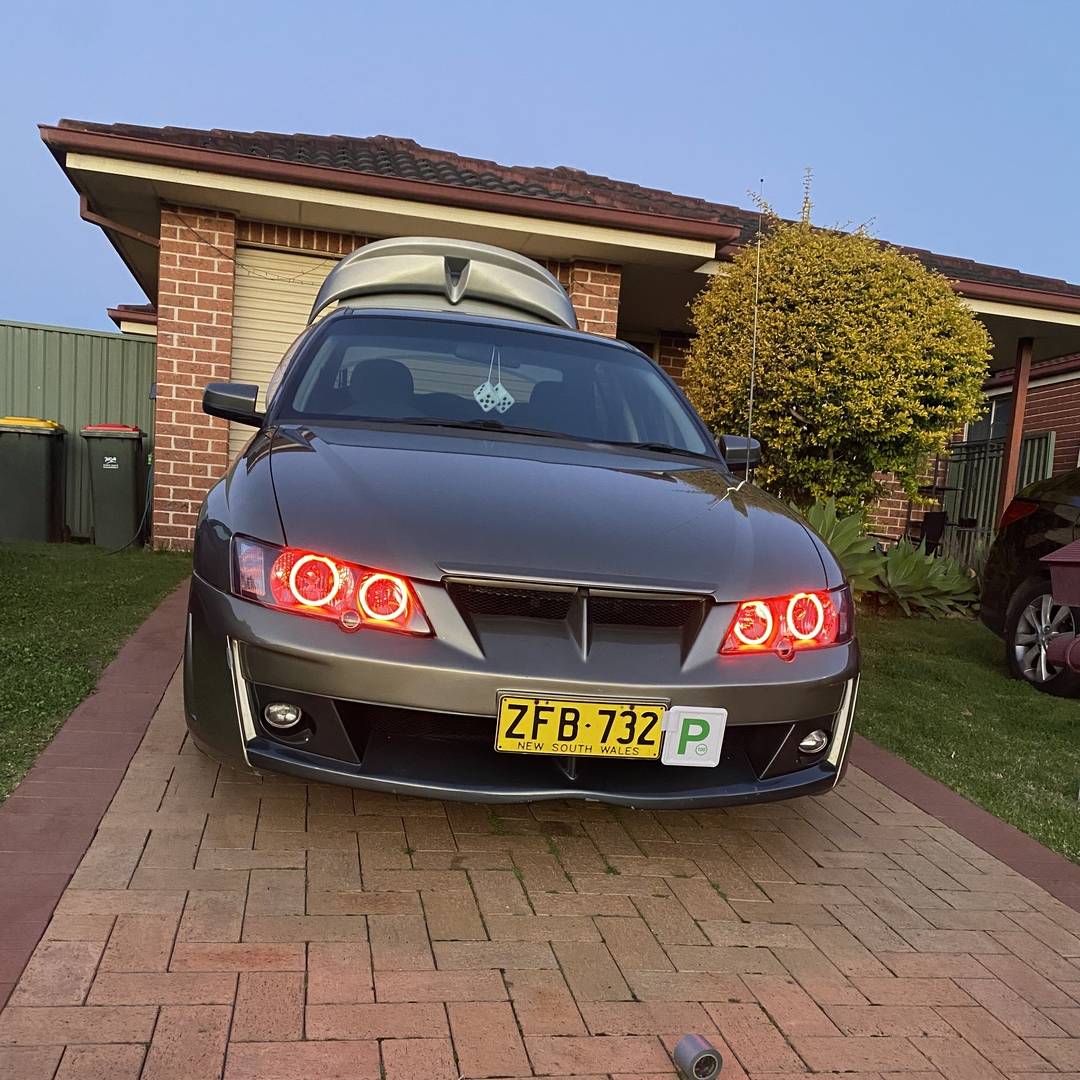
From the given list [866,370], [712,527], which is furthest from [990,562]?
[712,527]

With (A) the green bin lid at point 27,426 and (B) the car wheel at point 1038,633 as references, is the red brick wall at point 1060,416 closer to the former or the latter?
(B) the car wheel at point 1038,633

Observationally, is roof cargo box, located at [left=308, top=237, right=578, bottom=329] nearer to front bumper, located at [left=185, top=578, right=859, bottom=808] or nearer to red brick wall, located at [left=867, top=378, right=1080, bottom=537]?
front bumper, located at [left=185, top=578, right=859, bottom=808]

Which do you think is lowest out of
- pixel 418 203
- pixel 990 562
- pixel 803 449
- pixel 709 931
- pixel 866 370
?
pixel 709 931

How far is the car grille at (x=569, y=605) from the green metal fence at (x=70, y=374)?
904 cm

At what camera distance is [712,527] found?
2.77 metres

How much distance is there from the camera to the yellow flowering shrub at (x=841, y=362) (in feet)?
24.3

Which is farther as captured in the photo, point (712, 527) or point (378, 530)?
point (712, 527)

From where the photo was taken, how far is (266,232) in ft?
28.3

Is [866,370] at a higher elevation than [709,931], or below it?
higher

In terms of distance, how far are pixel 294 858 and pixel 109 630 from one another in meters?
2.89

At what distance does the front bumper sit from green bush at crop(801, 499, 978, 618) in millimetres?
5030

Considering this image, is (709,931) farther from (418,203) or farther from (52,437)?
(52,437)

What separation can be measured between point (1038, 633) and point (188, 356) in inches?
268

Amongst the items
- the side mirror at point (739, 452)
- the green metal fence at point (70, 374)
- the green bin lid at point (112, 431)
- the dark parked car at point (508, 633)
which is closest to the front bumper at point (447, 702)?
the dark parked car at point (508, 633)
